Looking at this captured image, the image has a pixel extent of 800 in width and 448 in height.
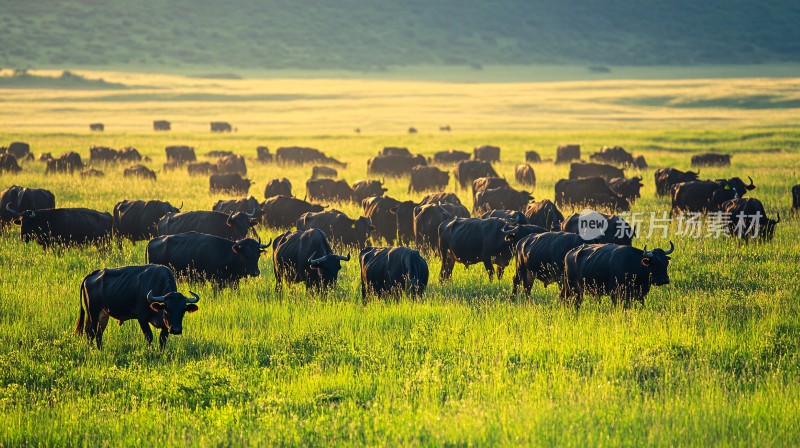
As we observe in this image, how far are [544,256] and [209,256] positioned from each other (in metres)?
5.83

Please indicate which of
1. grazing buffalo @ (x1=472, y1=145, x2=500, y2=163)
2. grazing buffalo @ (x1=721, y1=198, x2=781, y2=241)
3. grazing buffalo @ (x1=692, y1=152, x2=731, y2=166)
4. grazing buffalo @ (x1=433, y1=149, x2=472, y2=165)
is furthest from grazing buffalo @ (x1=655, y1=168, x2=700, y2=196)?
grazing buffalo @ (x1=472, y1=145, x2=500, y2=163)

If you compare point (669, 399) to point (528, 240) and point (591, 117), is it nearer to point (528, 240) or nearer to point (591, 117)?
point (528, 240)

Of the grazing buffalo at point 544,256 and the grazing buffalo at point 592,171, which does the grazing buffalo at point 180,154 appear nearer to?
the grazing buffalo at point 592,171

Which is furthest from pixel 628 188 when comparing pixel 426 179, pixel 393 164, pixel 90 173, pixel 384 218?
pixel 90 173

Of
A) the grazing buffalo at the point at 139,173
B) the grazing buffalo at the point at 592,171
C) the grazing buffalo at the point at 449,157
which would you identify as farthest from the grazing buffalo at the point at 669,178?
the grazing buffalo at the point at 139,173

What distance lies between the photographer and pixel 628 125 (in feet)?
283

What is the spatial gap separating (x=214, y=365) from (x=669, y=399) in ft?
18.0

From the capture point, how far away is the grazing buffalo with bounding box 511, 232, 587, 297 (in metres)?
16.2

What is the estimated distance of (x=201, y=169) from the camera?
133ft

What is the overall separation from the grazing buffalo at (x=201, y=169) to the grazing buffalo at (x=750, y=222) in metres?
23.8

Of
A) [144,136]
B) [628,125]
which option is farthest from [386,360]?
[628,125]

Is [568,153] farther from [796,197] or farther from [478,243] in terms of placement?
[478,243]

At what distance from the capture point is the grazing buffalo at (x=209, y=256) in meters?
16.5

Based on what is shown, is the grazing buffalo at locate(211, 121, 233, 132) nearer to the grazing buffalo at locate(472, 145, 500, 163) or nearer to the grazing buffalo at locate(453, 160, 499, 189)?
the grazing buffalo at locate(472, 145, 500, 163)
